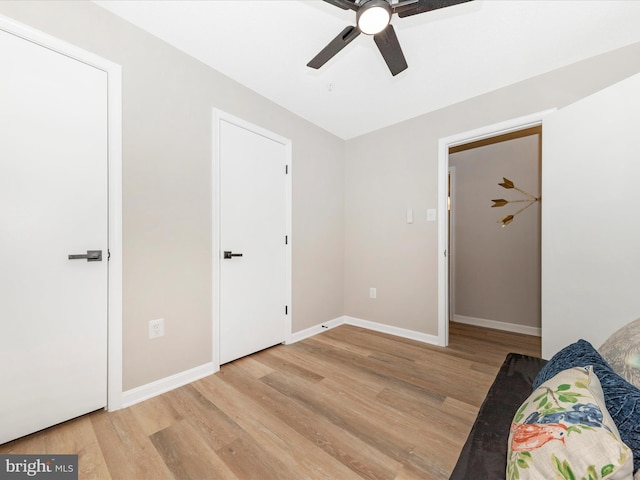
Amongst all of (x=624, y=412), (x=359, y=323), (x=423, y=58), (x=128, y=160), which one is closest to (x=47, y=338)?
(x=128, y=160)

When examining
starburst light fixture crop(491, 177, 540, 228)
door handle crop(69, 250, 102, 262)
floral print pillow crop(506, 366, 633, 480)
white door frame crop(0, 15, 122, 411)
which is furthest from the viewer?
starburst light fixture crop(491, 177, 540, 228)

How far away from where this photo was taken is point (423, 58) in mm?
2111

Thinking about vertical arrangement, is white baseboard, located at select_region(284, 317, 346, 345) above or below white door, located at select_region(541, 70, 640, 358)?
below

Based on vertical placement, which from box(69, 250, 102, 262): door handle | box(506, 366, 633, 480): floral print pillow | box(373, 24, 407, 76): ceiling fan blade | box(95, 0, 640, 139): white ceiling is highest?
box(95, 0, 640, 139): white ceiling

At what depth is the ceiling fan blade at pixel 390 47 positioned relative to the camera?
4.80ft

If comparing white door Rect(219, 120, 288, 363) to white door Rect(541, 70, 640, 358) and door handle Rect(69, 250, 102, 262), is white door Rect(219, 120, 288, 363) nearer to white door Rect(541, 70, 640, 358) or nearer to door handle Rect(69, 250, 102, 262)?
door handle Rect(69, 250, 102, 262)

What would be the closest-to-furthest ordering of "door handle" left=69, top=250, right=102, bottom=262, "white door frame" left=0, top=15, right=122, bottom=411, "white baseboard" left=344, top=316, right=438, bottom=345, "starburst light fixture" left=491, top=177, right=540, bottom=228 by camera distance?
"door handle" left=69, top=250, right=102, bottom=262 < "white door frame" left=0, top=15, right=122, bottom=411 < "white baseboard" left=344, top=316, right=438, bottom=345 < "starburst light fixture" left=491, top=177, right=540, bottom=228

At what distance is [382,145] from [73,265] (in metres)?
3.09

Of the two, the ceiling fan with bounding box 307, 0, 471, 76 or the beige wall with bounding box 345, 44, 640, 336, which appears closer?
the ceiling fan with bounding box 307, 0, 471, 76

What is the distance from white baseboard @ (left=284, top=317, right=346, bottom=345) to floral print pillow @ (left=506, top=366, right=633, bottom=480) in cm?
239

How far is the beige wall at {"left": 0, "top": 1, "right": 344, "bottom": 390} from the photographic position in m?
1.72

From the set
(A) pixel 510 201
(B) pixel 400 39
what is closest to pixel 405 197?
(A) pixel 510 201

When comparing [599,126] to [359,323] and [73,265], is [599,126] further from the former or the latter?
[73,265]

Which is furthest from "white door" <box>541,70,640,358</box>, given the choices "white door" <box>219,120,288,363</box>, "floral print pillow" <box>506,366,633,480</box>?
"white door" <box>219,120,288,363</box>
